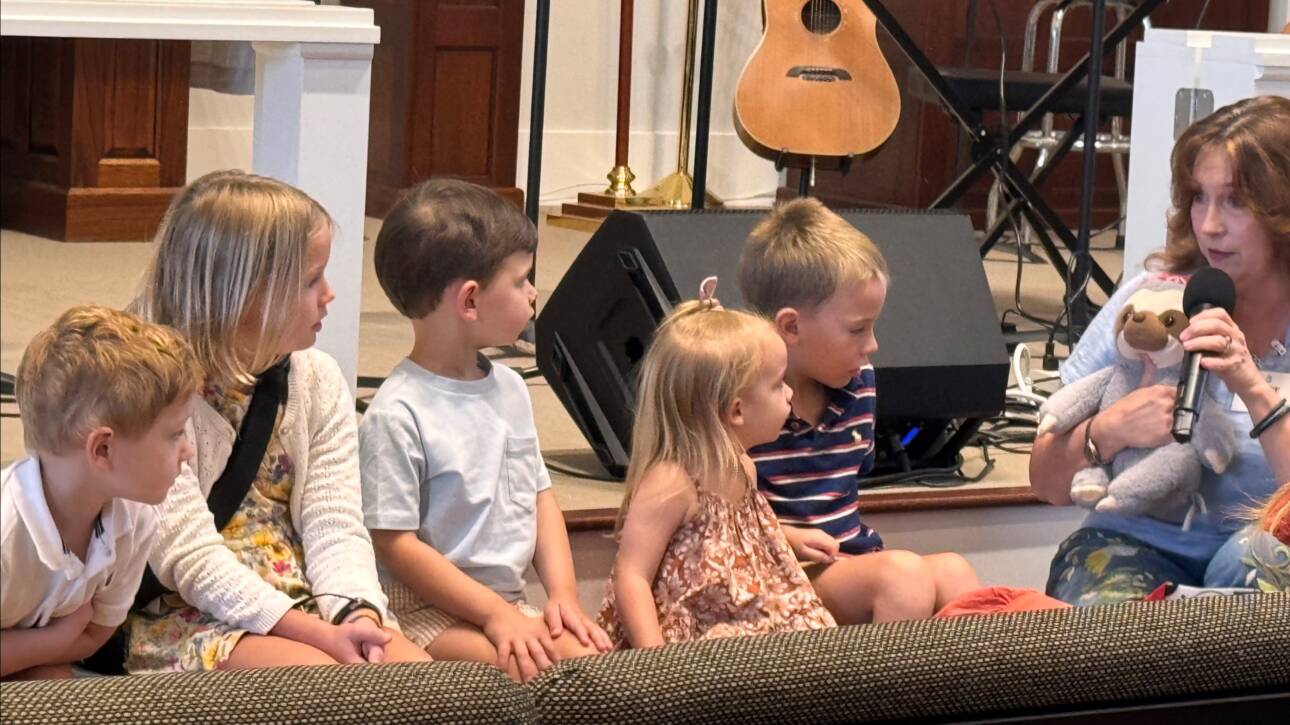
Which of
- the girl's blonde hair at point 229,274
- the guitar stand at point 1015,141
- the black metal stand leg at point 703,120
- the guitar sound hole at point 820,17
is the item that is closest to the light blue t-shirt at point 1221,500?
the girl's blonde hair at point 229,274

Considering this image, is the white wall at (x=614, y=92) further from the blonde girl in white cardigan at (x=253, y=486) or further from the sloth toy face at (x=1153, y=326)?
the blonde girl in white cardigan at (x=253, y=486)

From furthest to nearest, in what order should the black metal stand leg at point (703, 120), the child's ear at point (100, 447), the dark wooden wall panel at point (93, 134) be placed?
the dark wooden wall panel at point (93, 134) < the black metal stand leg at point (703, 120) < the child's ear at point (100, 447)

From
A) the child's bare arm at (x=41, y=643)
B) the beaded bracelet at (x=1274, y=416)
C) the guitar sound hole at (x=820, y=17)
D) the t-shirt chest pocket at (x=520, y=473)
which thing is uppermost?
the guitar sound hole at (x=820, y=17)

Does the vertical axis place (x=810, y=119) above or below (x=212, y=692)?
above

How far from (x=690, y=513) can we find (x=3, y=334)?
2.32 meters

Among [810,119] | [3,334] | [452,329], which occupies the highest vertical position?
[810,119]

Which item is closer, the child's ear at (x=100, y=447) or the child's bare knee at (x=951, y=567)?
the child's ear at (x=100, y=447)

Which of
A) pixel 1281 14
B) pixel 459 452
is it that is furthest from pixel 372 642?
pixel 1281 14

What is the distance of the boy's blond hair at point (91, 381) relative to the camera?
1.46 metres

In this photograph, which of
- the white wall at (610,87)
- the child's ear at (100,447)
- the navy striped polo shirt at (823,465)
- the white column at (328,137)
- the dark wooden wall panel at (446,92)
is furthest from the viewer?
the white wall at (610,87)

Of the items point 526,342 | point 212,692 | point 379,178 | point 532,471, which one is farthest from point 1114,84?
point 212,692

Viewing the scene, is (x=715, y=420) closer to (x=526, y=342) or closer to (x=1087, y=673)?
(x=1087, y=673)

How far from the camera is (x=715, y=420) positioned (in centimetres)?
185

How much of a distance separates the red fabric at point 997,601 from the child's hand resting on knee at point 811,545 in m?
0.15
